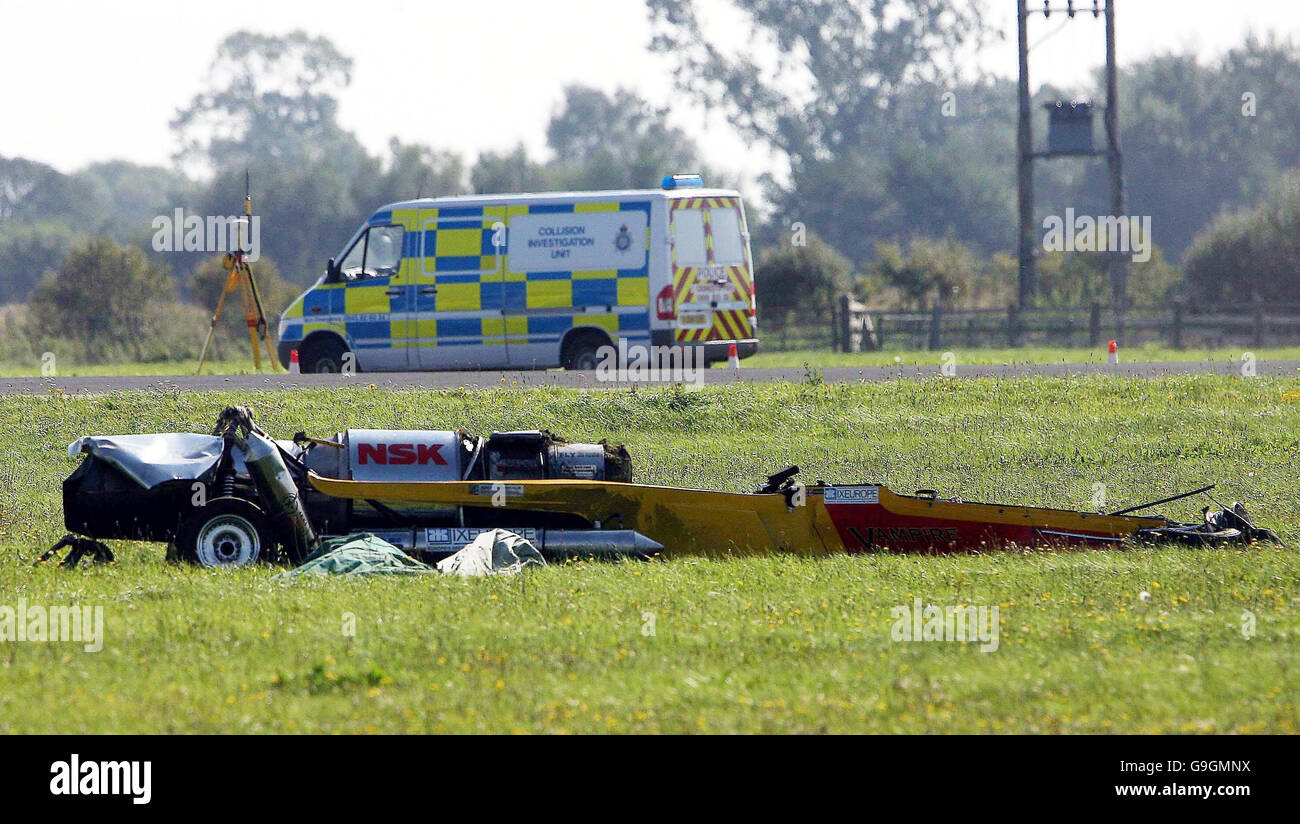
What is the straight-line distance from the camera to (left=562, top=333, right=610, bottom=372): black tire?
67.1ft

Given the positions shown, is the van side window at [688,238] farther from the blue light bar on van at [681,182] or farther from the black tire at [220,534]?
the black tire at [220,534]

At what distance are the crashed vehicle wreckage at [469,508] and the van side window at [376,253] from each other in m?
10.9

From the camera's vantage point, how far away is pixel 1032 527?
9406 mm

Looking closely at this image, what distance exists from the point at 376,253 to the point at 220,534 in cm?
1191

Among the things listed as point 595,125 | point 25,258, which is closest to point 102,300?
point 25,258

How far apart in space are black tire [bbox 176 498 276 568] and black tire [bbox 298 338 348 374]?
39.2ft

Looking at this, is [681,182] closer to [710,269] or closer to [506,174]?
[710,269]

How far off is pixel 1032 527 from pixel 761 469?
470cm

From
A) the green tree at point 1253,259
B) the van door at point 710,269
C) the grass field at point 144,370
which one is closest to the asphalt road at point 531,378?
the van door at point 710,269

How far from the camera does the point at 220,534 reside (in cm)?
892

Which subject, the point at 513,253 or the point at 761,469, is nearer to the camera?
the point at 761,469

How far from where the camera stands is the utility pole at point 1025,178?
3556 centimetres
